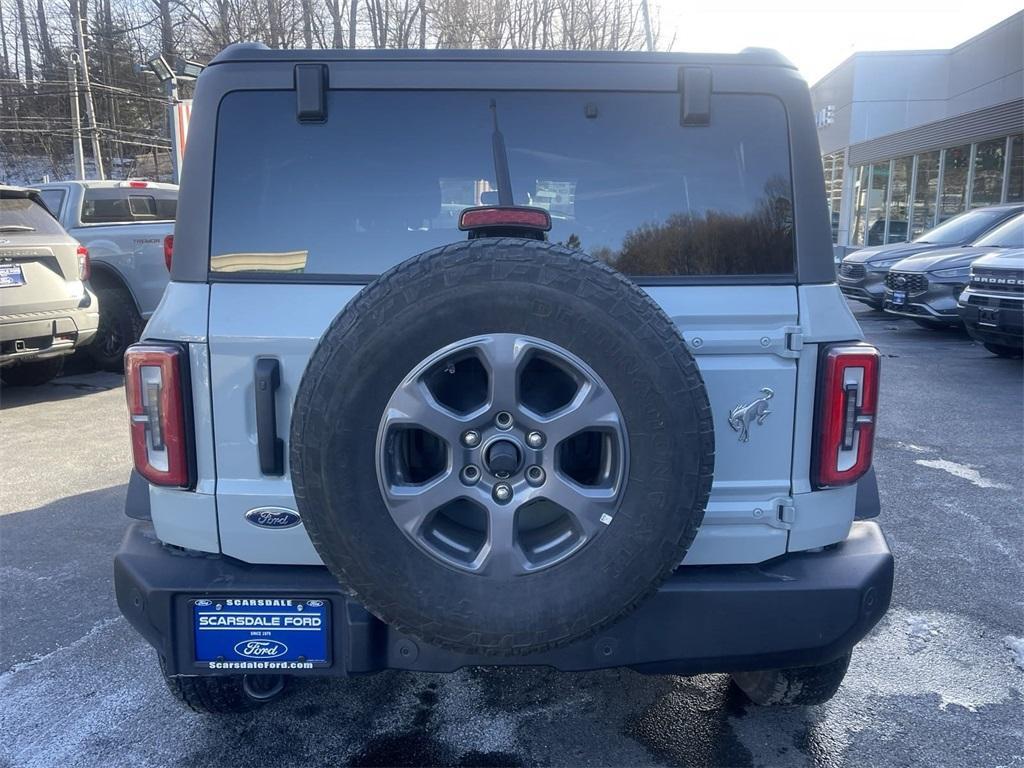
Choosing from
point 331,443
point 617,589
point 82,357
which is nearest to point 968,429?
point 617,589

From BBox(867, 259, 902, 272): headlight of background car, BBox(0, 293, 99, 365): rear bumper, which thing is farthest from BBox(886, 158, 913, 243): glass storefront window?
BBox(0, 293, 99, 365): rear bumper

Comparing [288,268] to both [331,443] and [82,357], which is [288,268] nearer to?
[331,443]

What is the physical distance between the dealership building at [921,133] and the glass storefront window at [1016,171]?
0.02 meters

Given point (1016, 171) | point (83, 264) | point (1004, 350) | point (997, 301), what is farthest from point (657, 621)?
point (1016, 171)

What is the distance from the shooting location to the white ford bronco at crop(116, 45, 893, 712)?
190cm

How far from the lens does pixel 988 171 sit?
19906mm

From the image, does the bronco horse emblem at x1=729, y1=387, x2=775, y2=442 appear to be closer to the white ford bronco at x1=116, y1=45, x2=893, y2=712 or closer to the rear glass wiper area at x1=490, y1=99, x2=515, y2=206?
the white ford bronco at x1=116, y1=45, x2=893, y2=712

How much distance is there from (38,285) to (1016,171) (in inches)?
772

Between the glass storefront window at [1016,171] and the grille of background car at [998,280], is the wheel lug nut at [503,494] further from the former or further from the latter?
the glass storefront window at [1016,171]

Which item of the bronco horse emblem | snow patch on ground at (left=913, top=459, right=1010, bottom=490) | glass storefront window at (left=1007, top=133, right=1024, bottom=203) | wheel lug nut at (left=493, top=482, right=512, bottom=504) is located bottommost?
snow patch on ground at (left=913, top=459, right=1010, bottom=490)

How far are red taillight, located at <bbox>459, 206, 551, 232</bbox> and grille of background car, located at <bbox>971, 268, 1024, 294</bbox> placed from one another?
7.83 m

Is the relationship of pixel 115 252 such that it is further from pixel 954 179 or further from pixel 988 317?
pixel 954 179

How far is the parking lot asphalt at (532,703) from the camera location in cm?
262

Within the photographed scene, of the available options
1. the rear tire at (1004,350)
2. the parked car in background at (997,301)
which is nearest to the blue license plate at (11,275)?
the parked car in background at (997,301)
